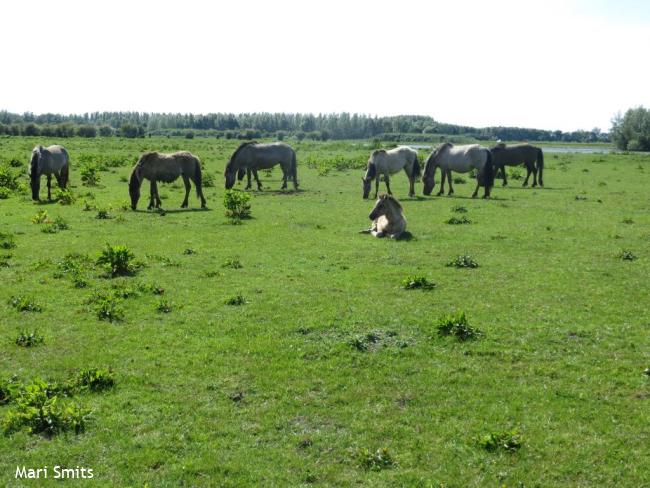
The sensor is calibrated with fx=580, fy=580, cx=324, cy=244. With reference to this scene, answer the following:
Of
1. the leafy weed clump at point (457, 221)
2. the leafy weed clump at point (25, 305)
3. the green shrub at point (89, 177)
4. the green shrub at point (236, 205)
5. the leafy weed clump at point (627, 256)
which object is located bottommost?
the leafy weed clump at point (25, 305)

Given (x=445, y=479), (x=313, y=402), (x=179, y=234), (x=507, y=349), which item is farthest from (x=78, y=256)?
(x=445, y=479)

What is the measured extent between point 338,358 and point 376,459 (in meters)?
2.59

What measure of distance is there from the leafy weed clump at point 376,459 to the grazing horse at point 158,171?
17.3 m

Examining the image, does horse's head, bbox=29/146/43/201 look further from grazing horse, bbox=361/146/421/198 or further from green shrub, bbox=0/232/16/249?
grazing horse, bbox=361/146/421/198

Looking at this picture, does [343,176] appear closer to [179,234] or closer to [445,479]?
[179,234]

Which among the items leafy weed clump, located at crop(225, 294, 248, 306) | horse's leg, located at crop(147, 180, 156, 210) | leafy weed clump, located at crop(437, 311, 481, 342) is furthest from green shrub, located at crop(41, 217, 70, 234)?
leafy weed clump, located at crop(437, 311, 481, 342)

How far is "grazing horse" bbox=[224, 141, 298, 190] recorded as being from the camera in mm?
26984

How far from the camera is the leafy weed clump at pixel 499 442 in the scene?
5938 mm

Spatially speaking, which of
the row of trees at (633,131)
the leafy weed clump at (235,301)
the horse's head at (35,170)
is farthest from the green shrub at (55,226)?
the row of trees at (633,131)

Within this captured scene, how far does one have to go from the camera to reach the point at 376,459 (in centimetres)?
574

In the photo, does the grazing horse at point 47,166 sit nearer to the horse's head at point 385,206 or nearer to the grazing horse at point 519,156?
the horse's head at point 385,206

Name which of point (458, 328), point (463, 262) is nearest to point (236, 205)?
point (463, 262)

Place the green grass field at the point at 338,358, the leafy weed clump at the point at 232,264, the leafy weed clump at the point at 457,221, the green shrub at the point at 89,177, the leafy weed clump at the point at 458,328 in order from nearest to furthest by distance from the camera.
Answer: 1. the green grass field at the point at 338,358
2. the leafy weed clump at the point at 458,328
3. the leafy weed clump at the point at 232,264
4. the leafy weed clump at the point at 457,221
5. the green shrub at the point at 89,177

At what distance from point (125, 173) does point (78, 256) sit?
21772 millimetres
